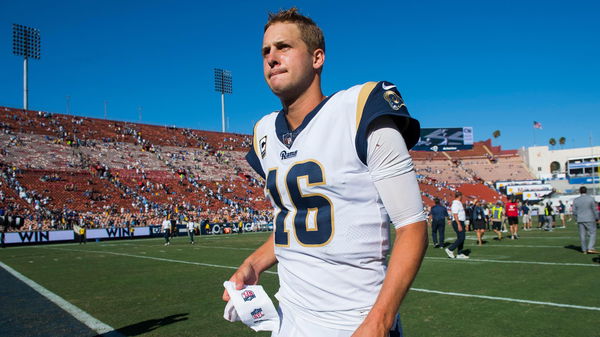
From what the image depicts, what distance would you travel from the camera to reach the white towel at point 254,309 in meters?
1.89

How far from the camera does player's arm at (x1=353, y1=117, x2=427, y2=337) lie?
1.45 meters

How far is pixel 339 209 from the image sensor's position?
1661 millimetres

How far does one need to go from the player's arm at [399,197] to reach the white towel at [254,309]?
0.67m

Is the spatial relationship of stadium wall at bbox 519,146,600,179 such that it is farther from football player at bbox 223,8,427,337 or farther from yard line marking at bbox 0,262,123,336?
football player at bbox 223,8,427,337

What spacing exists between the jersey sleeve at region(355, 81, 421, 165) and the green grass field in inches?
163

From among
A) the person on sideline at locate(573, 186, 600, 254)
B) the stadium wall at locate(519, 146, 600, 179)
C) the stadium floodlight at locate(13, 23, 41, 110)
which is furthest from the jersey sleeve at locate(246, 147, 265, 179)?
the stadium wall at locate(519, 146, 600, 179)

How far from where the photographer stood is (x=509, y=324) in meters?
5.30

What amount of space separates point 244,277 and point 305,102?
0.88 metres

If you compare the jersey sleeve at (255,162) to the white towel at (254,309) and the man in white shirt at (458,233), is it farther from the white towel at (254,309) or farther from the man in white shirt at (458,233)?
the man in white shirt at (458,233)

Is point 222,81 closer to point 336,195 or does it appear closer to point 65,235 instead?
point 65,235

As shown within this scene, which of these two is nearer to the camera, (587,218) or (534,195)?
(587,218)

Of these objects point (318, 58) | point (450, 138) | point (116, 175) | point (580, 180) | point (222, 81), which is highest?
point (222, 81)

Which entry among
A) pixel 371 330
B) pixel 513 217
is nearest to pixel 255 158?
pixel 371 330

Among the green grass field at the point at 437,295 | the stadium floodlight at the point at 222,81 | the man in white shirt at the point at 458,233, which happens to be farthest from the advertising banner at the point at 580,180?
the man in white shirt at the point at 458,233
